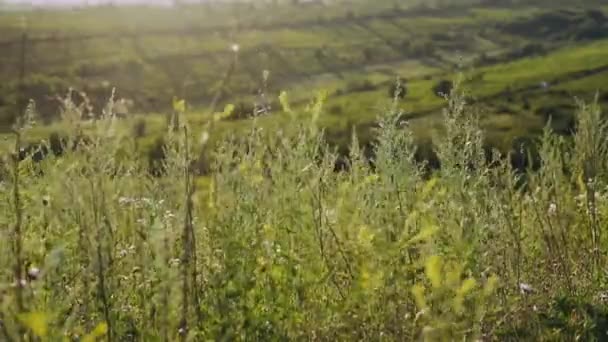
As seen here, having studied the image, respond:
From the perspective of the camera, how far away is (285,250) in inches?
221

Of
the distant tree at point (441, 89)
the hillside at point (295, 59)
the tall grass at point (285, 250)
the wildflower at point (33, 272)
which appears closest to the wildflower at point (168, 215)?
the tall grass at point (285, 250)

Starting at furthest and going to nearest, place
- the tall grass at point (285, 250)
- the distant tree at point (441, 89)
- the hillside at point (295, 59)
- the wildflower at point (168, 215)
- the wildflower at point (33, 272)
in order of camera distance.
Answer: the hillside at point (295, 59), the distant tree at point (441, 89), the wildflower at point (168, 215), the wildflower at point (33, 272), the tall grass at point (285, 250)

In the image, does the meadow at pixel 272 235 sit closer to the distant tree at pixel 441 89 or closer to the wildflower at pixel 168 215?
the wildflower at pixel 168 215

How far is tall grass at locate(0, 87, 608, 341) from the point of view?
14.6 ft

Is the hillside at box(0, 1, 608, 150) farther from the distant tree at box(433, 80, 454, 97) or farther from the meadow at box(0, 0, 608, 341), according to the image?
the meadow at box(0, 0, 608, 341)

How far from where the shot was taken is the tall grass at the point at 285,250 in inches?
175

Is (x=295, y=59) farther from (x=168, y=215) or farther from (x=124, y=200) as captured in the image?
(x=168, y=215)

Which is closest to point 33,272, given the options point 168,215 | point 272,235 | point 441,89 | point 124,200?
point 168,215

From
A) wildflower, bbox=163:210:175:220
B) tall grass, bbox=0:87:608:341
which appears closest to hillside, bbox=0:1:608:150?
tall grass, bbox=0:87:608:341

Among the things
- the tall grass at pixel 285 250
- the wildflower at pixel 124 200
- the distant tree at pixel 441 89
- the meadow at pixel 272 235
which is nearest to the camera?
the meadow at pixel 272 235

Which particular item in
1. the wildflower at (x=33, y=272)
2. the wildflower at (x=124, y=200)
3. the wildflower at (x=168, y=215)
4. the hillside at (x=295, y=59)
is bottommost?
the hillside at (x=295, y=59)

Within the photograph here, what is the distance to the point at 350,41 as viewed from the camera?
19512 centimetres

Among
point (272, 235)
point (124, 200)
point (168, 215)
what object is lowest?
point (124, 200)

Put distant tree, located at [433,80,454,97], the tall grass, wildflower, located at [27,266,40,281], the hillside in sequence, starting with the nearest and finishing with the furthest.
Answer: the tall grass < wildflower, located at [27,266,40,281] < distant tree, located at [433,80,454,97] < the hillside
